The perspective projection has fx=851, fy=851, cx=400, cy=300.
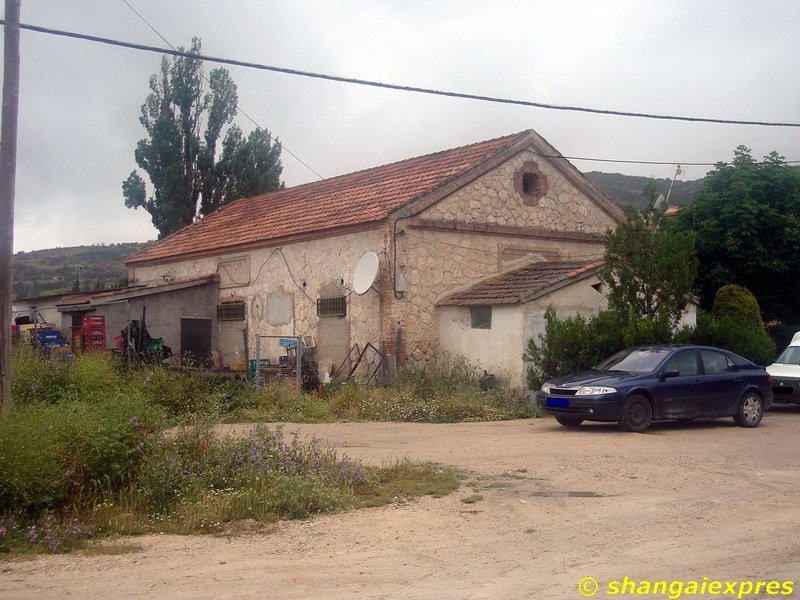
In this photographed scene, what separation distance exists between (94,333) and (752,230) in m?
19.3

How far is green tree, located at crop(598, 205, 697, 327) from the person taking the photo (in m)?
17.6

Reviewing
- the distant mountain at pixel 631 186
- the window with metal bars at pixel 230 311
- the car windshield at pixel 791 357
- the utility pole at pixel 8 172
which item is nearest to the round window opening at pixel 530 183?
the car windshield at pixel 791 357

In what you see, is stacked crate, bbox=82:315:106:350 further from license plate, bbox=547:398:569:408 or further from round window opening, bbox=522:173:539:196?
license plate, bbox=547:398:569:408

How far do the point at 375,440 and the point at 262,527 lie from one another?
232 inches

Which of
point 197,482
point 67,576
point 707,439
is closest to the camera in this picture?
point 67,576

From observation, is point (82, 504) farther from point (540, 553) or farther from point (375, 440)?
point (375, 440)

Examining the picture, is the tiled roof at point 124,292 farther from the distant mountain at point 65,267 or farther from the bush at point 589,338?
the distant mountain at point 65,267

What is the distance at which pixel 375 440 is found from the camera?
14109 millimetres

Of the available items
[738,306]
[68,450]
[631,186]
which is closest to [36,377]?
[68,450]

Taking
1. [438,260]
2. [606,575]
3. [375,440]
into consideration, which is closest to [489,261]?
[438,260]

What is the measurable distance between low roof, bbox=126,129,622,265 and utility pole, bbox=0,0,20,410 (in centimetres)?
1040

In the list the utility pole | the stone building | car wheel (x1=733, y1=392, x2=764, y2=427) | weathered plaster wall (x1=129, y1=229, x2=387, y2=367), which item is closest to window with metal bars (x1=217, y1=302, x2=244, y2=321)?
the stone building

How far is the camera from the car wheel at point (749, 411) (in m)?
15.6

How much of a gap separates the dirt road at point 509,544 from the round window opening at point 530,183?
11.4 meters
